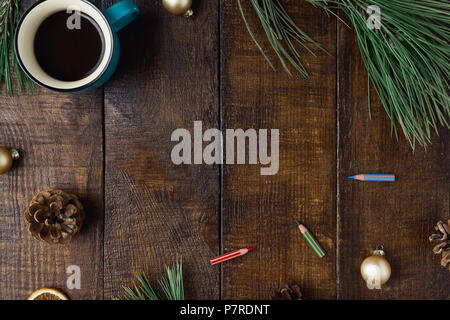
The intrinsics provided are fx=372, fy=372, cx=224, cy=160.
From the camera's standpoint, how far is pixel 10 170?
1.92 ft

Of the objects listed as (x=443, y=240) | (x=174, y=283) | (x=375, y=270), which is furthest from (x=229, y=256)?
(x=443, y=240)

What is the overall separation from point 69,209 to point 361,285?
471 mm

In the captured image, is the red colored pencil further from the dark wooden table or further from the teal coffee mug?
the teal coffee mug

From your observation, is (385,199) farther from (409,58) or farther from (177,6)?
(177,6)

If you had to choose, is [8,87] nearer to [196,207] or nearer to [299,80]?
[196,207]

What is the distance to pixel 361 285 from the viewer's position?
1.95 feet

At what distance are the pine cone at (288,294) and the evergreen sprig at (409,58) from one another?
0.30 meters

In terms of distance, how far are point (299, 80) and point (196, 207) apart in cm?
26

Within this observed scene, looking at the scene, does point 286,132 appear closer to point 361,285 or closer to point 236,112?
point 236,112

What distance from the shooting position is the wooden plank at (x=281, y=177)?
23.1 inches

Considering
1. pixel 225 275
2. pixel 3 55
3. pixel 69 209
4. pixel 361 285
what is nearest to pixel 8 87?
pixel 3 55

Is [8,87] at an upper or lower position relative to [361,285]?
upper

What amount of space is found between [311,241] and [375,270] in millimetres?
101
